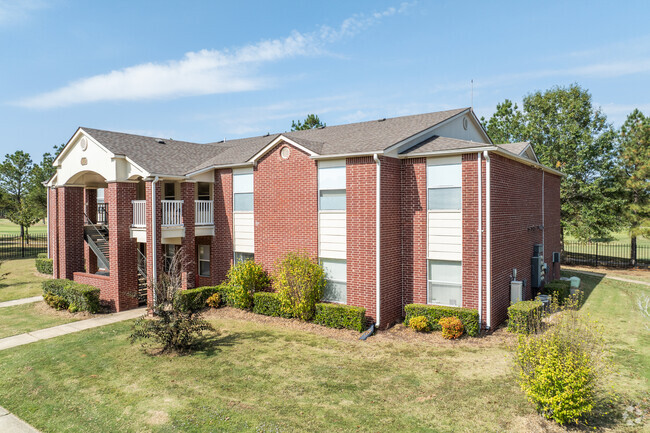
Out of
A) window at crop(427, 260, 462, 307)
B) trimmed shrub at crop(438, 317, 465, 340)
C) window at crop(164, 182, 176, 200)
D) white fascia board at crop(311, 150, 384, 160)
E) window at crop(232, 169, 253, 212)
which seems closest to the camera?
trimmed shrub at crop(438, 317, 465, 340)

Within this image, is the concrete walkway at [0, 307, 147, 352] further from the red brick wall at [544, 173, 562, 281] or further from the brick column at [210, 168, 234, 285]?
the red brick wall at [544, 173, 562, 281]

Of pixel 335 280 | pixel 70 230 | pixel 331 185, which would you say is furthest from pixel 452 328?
pixel 70 230

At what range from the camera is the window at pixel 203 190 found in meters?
19.8

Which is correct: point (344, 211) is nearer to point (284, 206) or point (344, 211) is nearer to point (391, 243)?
point (391, 243)

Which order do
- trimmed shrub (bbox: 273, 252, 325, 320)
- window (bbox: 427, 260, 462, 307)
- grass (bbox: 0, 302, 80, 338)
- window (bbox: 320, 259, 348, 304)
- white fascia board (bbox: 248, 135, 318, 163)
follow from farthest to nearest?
white fascia board (bbox: 248, 135, 318, 163) → window (bbox: 320, 259, 348, 304) → grass (bbox: 0, 302, 80, 338) → trimmed shrub (bbox: 273, 252, 325, 320) → window (bbox: 427, 260, 462, 307)

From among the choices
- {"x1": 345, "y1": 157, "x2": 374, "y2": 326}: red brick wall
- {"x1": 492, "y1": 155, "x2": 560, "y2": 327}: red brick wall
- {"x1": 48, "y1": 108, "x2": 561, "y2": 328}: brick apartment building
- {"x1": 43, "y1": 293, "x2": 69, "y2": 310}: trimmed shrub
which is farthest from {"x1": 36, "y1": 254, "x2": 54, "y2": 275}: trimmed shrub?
{"x1": 492, "y1": 155, "x2": 560, "y2": 327}: red brick wall

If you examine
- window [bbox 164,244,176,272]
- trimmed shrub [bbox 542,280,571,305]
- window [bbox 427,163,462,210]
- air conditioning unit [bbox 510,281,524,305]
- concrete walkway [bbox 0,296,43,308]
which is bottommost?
concrete walkway [bbox 0,296,43,308]

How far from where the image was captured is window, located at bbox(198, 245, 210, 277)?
768 inches

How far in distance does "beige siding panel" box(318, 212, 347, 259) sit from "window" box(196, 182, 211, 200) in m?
7.35

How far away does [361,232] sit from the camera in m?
14.1

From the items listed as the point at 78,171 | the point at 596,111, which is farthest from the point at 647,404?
the point at 596,111

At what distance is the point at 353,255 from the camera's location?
1431cm

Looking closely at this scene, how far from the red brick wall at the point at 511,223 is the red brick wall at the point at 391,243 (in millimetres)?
3260

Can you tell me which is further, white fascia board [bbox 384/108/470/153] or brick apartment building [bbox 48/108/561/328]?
white fascia board [bbox 384/108/470/153]
